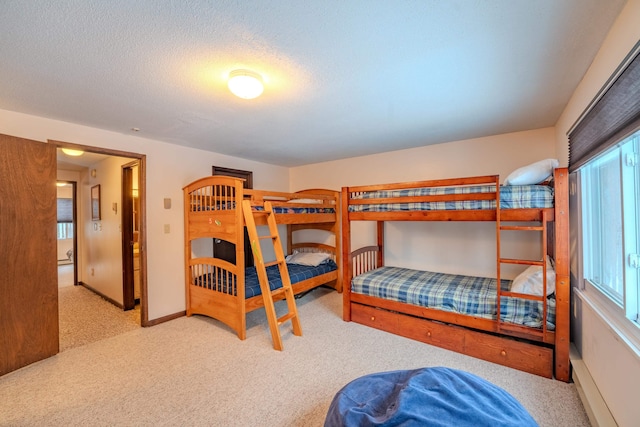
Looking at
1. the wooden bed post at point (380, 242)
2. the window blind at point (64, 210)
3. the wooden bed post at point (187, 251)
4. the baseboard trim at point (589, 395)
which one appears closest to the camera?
the baseboard trim at point (589, 395)

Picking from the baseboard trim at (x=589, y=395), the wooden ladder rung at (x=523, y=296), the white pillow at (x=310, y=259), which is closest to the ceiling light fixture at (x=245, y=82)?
the wooden ladder rung at (x=523, y=296)

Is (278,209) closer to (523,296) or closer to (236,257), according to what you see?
(236,257)

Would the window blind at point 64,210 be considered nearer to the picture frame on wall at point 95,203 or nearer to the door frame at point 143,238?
the picture frame on wall at point 95,203

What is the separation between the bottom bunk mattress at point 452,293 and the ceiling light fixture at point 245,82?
7.59ft

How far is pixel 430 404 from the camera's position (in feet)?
3.74

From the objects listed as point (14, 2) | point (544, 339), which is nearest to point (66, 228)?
point (14, 2)

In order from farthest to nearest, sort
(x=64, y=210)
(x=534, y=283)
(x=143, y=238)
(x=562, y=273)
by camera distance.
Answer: (x=64, y=210), (x=143, y=238), (x=534, y=283), (x=562, y=273)

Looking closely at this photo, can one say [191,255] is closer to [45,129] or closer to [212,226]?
[212,226]

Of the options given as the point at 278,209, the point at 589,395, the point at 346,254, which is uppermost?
the point at 278,209

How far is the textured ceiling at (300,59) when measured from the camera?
122 cm

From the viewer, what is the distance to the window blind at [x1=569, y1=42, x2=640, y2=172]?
1144 mm

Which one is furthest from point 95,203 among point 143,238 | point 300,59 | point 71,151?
point 300,59

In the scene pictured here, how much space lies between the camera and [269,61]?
1.61m

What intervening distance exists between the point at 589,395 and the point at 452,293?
103 cm
